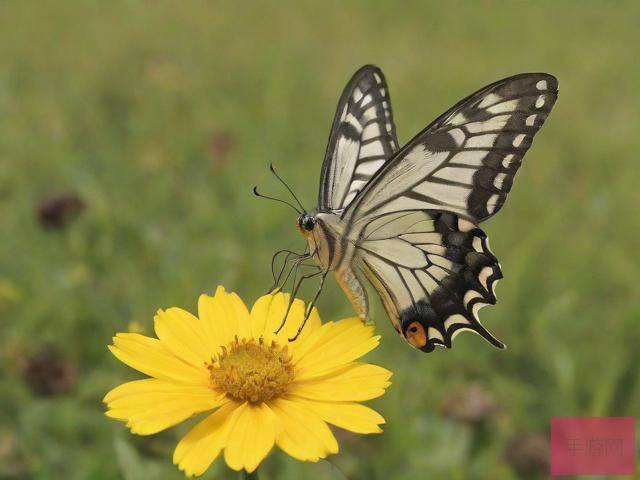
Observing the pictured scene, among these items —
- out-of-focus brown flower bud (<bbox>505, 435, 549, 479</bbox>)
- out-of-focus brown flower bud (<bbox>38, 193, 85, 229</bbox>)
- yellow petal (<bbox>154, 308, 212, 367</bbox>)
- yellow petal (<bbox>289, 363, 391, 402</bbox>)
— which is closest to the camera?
yellow petal (<bbox>289, 363, 391, 402</bbox>)

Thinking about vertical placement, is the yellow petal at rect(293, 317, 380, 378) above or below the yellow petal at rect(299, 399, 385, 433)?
above

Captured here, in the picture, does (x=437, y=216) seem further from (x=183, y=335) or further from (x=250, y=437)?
(x=250, y=437)

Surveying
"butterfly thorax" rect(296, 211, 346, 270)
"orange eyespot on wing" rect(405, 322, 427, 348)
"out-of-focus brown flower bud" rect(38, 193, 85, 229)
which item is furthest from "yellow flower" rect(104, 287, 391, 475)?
"out-of-focus brown flower bud" rect(38, 193, 85, 229)

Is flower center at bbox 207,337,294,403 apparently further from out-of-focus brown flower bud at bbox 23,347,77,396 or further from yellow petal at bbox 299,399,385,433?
out-of-focus brown flower bud at bbox 23,347,77,396

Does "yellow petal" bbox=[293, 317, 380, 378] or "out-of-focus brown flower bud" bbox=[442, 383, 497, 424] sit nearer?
"yellow petal" bbox=[293, 317, 380, 378]

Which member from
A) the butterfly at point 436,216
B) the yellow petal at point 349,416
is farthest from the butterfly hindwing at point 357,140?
the yellow petal at point 349,416

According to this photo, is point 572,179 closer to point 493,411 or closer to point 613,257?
point 613,257

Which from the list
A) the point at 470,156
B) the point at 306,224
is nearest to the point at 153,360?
the point at 306,224
